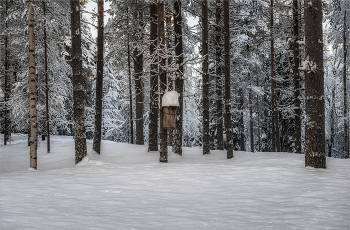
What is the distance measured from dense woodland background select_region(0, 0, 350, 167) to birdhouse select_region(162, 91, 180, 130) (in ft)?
2.24

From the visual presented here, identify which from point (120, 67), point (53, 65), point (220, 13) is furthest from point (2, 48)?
point (220, 13)

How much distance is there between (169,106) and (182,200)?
14.0ft

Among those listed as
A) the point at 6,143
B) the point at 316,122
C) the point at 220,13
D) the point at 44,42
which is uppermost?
the point at 220,13

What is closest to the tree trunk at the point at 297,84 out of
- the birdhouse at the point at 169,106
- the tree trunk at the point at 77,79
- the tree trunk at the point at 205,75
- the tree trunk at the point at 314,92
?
the tree trunk at the point at 205,75

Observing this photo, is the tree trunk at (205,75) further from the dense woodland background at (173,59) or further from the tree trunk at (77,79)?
the tree trunk at (77,79)

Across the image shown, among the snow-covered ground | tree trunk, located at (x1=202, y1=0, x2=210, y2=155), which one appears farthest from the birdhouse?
tree trunk, located at (x1=202, y1=0, x2=210, y2=155)

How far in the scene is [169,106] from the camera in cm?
827

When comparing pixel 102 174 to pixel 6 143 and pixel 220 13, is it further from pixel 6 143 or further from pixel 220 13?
pixel 6 143

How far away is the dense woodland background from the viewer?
30.4ft

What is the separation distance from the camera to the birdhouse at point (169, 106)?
816 cm

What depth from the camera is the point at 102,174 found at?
22.7ft

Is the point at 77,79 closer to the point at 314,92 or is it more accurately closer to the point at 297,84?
the point at 314,92

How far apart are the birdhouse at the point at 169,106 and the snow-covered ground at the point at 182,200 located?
5.70 ft

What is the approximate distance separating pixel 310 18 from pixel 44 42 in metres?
13.8
